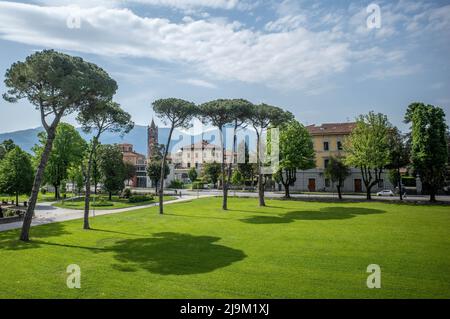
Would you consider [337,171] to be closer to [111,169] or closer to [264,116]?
[264,116]

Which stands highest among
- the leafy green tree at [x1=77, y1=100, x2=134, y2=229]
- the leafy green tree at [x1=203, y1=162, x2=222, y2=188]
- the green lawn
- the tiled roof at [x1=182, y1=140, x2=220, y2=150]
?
the tiled roof at [x1=182, y1=140, x2=220, y2=150]

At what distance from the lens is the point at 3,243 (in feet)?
61.8

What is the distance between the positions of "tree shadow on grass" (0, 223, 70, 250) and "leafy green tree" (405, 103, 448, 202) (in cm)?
4060

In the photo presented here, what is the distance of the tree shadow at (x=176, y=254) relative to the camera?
13.4m

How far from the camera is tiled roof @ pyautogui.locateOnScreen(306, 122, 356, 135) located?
203 ft

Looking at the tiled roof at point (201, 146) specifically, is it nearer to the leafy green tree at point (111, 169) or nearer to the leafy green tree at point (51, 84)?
the leafy green tree at point (111, 169)

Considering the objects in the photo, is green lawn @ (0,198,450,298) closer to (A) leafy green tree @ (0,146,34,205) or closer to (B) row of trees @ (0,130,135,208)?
(A) leafy green tree @ (0,146,34,205)

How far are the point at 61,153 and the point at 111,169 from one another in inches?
439

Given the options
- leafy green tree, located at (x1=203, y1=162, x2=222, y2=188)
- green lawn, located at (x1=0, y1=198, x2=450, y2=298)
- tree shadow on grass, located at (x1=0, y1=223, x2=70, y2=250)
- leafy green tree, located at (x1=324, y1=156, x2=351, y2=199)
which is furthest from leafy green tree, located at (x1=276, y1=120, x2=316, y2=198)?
leafy green tree, located at (x1=203, y1=162, x2=222, y2=188)

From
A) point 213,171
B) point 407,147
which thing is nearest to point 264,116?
point 407,147

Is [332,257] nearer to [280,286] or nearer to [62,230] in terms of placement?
[280,286]

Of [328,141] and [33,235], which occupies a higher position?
[328,141]

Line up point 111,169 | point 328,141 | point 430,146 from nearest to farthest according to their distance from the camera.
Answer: point 430,146 < point 111,169 < point 328,141

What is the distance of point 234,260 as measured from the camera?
1444cm
